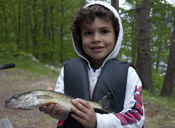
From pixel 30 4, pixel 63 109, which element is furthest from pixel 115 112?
pixel 30 4

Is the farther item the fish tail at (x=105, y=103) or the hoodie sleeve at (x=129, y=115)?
the fish tail at (x=105, y=103)

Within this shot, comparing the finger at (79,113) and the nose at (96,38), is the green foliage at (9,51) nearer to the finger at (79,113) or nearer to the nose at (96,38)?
the nose at (96,38)

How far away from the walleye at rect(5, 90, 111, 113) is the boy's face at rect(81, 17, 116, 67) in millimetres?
608

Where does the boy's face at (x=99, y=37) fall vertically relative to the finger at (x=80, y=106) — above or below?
above

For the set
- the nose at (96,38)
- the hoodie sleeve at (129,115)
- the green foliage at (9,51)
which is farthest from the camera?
the green foliage at (9,51)

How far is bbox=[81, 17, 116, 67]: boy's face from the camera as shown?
6.44 ft

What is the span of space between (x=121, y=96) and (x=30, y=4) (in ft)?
58.1

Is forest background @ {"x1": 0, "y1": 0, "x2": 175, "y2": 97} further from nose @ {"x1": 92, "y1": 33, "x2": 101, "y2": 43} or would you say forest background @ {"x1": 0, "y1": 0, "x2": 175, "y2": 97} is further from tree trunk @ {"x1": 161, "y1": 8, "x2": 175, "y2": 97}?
nose @ {"x1": 92, "y1": 33, "x2": 101, "y2": 43}

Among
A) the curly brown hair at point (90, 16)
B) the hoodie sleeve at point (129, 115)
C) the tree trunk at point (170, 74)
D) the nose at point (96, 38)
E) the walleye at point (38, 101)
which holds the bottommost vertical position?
the tree trunk at point (170, 74)

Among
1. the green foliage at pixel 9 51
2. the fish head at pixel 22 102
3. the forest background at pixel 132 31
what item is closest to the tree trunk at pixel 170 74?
the forest background at pixel 132 31

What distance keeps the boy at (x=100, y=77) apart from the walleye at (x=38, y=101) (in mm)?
68

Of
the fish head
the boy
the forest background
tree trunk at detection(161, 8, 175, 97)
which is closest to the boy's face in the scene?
the boy

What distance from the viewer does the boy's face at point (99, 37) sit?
1.96 meters

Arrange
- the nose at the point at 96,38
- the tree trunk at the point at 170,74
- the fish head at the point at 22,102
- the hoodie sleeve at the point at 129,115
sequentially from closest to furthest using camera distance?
1. the fish head at the point at 22,102
2. the hoodie sleeve at the point at 129,115
3. the nose at the point at 96,38
4. the tree trunk at the point at 170,74
